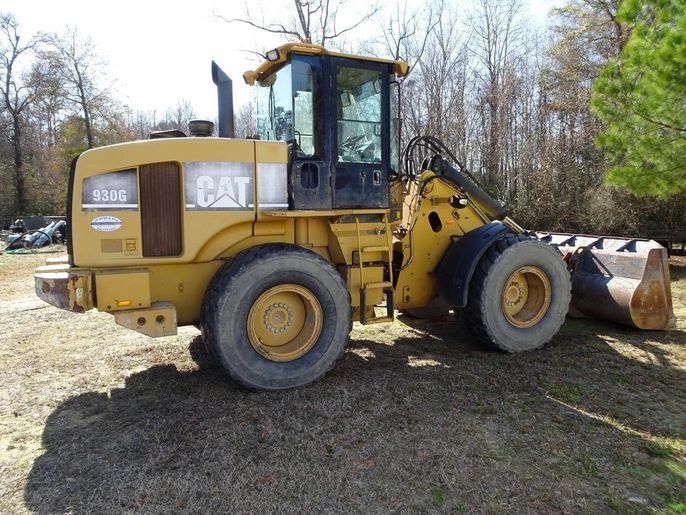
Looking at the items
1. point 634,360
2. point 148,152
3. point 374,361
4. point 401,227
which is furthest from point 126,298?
point 634,360

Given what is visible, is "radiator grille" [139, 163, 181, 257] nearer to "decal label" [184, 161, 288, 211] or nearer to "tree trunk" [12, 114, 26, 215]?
"decal label" [184, 161, 288, 211]

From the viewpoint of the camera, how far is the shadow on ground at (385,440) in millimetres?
2895

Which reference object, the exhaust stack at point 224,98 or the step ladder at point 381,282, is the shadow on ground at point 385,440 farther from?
the exhaust stack at point 224,98

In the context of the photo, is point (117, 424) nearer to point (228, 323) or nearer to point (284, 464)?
point (228, 323)

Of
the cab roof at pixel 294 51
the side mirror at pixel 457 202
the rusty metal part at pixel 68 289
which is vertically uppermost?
the cab roof at pixel 294 51

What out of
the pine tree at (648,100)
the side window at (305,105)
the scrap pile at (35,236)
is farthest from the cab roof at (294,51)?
the scrap pile at (35,236)

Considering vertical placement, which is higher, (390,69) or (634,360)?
(390,69)

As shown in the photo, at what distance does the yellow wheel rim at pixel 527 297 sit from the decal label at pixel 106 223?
370 cm

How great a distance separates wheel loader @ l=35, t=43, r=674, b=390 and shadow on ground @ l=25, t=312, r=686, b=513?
0.49 meters

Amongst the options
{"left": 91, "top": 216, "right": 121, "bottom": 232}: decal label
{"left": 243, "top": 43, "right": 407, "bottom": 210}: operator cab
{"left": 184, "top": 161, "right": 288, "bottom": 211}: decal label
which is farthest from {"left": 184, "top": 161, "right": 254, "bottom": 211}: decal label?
{"left": 91, "top": 216, "right": 121, "bottom": 232}: decal label

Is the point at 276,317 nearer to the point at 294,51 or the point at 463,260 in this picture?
the point at 463,260

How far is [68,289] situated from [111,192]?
790 mm

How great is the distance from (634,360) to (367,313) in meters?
2.61

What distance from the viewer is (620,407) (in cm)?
400
